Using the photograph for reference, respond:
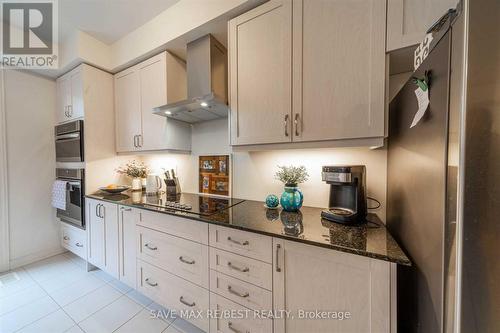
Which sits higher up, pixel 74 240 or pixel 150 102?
pixel 150 102

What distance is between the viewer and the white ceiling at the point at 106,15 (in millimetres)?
1524

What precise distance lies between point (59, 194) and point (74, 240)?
57cm

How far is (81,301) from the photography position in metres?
1.62

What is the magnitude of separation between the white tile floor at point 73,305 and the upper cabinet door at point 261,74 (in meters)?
1.53

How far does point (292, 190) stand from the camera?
1.31 m

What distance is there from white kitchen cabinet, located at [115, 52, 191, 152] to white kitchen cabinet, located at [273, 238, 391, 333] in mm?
1481

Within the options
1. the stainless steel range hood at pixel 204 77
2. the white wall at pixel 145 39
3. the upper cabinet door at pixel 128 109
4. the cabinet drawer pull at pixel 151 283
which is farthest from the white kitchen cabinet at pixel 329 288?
the upper cabinet door at pixel 128 109

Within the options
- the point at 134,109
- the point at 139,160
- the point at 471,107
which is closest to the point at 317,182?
A: the point at 471,107

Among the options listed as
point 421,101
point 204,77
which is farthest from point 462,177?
point 204,77

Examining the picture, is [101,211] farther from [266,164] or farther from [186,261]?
[266,164]

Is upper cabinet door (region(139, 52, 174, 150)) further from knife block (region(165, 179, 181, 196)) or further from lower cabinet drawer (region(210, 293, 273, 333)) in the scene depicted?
lower cabinet drawer (region(210, 293, 273, 333))

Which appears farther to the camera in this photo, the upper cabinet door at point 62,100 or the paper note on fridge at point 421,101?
the upper cabinet door at point 62,100

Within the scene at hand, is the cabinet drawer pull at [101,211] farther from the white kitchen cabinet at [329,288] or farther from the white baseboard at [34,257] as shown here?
the white kitchen cabinet at [329,288]

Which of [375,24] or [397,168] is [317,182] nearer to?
[397,168]
